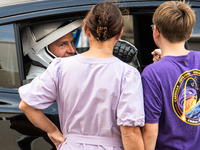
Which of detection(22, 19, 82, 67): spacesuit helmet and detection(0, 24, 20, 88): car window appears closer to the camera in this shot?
detection(0, 24, 20, 88): car window

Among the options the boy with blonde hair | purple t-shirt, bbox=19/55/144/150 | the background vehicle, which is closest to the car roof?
the background vehicle

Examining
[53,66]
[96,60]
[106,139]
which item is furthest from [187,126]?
[53,66]

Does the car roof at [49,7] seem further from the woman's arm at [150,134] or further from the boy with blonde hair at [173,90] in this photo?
the woman's arm at [150,134]

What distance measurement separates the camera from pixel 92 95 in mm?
1293

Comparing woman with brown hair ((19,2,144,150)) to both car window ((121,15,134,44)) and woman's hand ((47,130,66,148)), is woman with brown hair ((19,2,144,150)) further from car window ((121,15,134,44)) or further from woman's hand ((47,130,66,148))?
car window ((121,15,134,44))

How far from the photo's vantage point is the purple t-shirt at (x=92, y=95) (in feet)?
4.18

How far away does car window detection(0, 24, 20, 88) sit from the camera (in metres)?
1.88

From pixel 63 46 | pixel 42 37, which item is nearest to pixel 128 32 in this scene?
pixel 63 46

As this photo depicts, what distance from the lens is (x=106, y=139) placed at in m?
1.36

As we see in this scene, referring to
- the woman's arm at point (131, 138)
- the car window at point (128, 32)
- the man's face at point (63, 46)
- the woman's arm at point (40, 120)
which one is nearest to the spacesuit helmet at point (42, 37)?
the man's face at point (63, 46)

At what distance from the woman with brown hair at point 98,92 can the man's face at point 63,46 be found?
929 millimetres

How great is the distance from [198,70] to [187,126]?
0.98 feet

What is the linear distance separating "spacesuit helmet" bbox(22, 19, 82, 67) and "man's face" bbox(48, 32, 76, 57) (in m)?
0.11

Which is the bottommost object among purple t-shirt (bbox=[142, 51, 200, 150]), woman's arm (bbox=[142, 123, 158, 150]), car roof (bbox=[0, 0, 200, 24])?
woman's arm (bbox=[142, 123, 158, 150])
